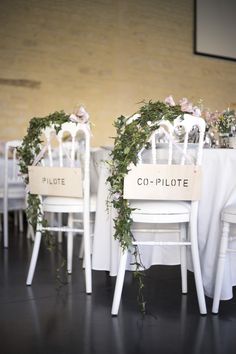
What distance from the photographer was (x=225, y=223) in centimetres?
189

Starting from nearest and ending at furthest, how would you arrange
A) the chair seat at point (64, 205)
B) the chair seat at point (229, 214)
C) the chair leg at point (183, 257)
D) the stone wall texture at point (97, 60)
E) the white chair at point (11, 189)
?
the chair seat at point (229, 214)
the chair leg at point (183, 257)
the chair seat at point (64, 205)
the white chair at point (11, 189)
the stone wall texture at point (97, 60)

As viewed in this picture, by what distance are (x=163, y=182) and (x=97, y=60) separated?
17.1 feet

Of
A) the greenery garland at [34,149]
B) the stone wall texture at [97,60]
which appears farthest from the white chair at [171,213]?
the stone wall texture at [97,60]

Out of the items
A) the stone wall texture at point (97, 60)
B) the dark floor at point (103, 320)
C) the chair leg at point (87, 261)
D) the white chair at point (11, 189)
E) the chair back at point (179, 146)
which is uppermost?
the stone wall texture at point (97, 60)

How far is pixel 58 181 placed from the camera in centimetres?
223

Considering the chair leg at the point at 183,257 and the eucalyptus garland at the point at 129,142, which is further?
the chair leg at the point at 183,257

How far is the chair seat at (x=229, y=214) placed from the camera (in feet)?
6.03

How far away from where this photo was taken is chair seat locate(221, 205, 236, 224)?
184 centimetres

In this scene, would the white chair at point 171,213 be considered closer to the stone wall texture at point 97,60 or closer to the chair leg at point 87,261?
the chair leg at point 87,261

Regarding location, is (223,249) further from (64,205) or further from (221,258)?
(64,205)

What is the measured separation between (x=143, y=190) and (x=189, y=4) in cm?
648

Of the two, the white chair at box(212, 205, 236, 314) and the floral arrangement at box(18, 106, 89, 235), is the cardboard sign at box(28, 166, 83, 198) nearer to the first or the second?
the floral arrangement at box(18, 106, 89, 235)

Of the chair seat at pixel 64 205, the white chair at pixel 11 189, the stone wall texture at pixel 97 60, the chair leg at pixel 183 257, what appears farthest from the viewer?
the stone wall texture at pixel 97 60

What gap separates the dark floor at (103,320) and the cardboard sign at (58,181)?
56cm
